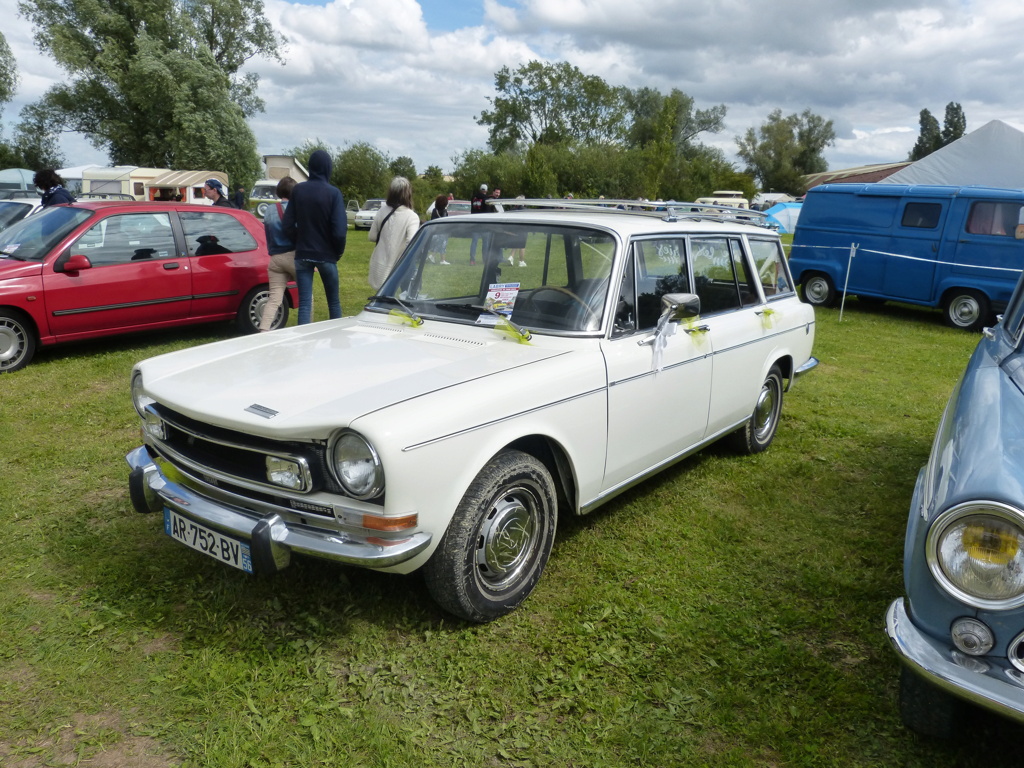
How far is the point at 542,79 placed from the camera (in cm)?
6969

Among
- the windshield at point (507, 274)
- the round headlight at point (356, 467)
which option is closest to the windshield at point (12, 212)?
the windshield at point (507, 274)

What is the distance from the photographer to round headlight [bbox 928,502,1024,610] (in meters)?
2.08

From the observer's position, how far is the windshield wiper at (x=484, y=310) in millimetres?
3680

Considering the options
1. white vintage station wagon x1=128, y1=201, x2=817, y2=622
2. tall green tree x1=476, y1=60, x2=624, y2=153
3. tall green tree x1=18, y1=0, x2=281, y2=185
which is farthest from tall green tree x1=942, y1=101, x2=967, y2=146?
white vintage station wagon x1=128, y1=201, x2=817, y2=622

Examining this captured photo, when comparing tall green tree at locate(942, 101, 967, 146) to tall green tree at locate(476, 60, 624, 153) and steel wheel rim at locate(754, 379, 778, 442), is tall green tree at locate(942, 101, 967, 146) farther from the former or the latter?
steel wheel rim at locate(754, 379, 778, 442)

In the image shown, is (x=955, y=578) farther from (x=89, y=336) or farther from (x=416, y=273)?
(x=89, y=336)

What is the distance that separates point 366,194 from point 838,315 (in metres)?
44.0

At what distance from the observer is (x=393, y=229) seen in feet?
23.0

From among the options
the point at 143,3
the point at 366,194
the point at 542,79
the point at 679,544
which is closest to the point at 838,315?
the point at 679,544

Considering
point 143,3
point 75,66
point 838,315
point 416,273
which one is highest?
point 143,3

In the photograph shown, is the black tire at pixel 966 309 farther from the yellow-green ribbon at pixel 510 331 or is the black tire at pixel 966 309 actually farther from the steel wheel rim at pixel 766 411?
the yellow-green ribbon at pixel 510 331

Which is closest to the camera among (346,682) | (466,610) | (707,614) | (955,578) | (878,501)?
(955,578)

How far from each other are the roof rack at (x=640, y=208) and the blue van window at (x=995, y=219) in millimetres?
8037

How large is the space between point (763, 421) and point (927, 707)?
314cm
